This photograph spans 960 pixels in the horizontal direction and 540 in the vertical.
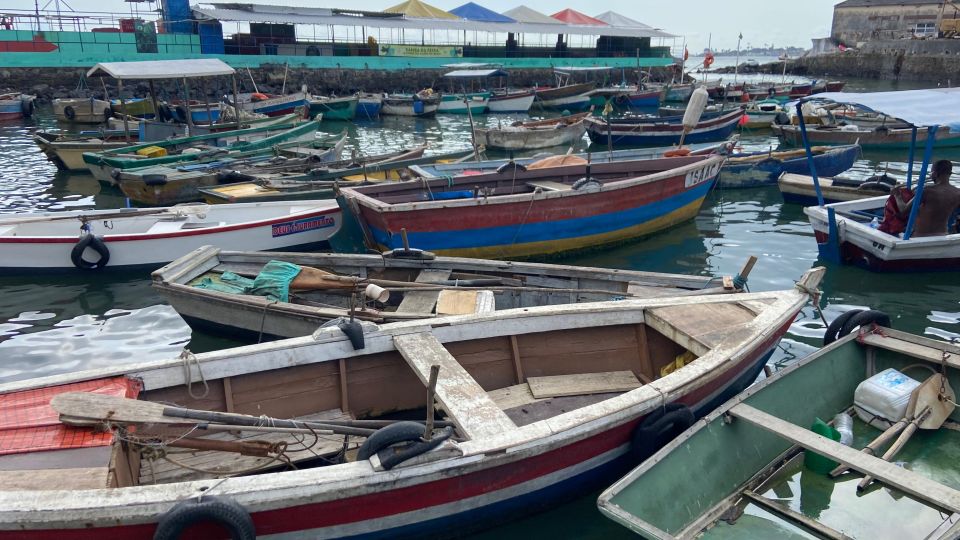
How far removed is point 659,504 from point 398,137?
25082 millimetres

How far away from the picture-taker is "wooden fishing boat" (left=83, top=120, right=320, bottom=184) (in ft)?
52.0

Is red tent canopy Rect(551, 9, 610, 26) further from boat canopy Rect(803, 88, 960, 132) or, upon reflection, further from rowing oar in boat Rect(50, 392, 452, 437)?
rowing oar in boat Rect(50, 392, 452, 437)

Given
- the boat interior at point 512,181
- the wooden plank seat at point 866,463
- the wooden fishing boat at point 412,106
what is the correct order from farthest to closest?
1. the wooden fishing boat at point 412,106
2. the boat interior at point 512,181
3. the wooden plank seat at point 866,463

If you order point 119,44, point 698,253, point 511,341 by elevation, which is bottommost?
point 698,253

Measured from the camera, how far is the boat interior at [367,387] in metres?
4.09

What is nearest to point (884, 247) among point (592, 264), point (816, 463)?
point (592, 264)

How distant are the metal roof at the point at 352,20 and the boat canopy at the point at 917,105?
113ft

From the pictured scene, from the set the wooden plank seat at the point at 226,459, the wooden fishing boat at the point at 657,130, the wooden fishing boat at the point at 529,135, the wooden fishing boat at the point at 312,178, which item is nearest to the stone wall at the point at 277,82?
the wooden fishing boat at the point at 529,135

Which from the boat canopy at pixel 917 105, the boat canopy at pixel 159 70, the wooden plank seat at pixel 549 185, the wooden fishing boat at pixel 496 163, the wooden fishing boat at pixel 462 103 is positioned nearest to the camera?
the boat canopy at pixel 917 105

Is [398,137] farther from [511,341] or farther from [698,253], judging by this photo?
[511,341]

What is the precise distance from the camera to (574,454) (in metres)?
4.60

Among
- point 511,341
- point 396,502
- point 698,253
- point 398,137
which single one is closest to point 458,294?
point 511,341

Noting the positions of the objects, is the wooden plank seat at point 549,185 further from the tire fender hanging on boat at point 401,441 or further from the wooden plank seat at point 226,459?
the tire fender hanging on boat at point 401,441

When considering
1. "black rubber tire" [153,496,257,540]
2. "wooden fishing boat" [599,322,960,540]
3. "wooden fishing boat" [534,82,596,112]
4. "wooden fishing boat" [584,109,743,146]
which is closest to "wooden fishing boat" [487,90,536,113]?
"wooden fishing boat" [534,82,596,112]
